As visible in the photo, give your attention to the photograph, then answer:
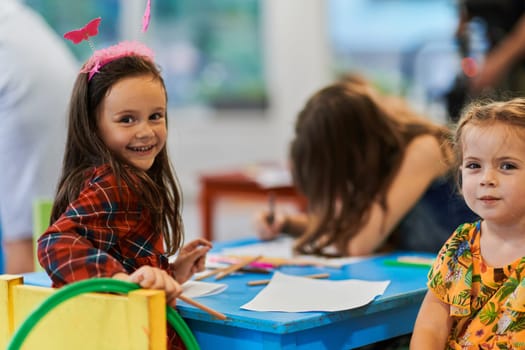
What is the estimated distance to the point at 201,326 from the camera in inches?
62.9

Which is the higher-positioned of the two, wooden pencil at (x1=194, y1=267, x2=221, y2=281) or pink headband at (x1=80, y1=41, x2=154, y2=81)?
pink headband at (x1=80, y1=41, x2=154, y2=81)

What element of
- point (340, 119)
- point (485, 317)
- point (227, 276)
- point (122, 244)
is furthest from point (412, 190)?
point (122, 244)

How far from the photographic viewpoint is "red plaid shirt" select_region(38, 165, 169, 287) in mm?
1401

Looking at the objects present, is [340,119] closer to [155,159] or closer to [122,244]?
[155,159]

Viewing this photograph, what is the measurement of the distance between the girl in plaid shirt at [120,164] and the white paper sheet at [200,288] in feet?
0.31

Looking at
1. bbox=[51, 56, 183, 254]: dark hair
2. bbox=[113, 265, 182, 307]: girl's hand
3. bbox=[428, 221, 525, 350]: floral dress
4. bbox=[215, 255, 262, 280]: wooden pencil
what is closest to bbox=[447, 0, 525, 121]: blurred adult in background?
bbox=[215, 255, 262, 280]: wooden pencil

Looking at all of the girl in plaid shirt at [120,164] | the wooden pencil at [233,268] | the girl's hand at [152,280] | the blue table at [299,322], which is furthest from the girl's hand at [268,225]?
the girl's hand at [152,280]

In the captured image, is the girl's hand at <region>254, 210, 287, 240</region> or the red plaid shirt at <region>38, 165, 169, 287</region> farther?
the girl's hand at <region>254, 210, 287, 240</region>

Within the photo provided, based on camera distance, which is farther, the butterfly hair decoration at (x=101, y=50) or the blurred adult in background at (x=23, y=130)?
the blurred adult in background at (x=23, y=130)

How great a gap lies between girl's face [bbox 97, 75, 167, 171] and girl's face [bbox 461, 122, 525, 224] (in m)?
0.54

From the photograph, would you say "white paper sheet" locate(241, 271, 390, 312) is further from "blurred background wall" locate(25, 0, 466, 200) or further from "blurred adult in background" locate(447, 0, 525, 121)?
"blurred background wall" locate(25, 0, 466, 200)

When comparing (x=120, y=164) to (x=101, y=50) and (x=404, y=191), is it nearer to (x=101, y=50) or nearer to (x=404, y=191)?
(x=101, y=50)

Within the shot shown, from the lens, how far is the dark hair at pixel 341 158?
2277 millimetres

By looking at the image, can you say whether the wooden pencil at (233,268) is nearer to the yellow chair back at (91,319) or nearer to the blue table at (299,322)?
the blue table at (299,322)
